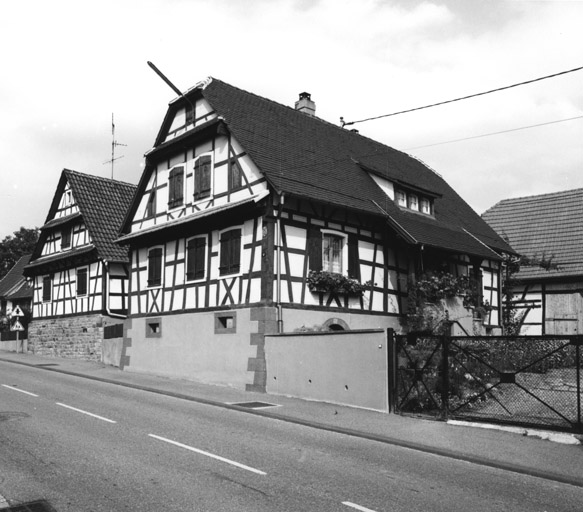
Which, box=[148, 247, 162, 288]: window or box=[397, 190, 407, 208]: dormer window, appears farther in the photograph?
box=[397, 190, 407, 208]: dormer window

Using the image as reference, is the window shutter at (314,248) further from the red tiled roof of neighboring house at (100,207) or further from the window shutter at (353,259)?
the red tiled roof of neighboring house at (100,207)

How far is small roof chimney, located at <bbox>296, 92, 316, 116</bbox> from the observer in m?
30.9

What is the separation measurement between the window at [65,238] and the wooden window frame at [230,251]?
52.4 ft

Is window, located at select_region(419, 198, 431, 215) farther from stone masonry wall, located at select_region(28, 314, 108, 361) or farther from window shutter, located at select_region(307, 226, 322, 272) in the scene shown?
stone masonry wall, located at select_region(28, 314, 108, 361)

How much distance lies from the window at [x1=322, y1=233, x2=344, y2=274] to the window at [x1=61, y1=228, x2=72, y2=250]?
18068 millimetres

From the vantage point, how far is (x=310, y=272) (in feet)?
67.3

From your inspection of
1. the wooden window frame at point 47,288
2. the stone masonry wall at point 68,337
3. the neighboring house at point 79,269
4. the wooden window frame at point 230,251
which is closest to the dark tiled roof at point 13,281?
the neighboring house at point 79,269

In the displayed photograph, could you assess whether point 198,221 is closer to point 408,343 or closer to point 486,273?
point 408,343

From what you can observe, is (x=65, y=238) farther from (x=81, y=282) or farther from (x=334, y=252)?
(x=334, y=252)

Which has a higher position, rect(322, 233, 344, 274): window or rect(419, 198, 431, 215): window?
rect(419, 198, 431, 215): window

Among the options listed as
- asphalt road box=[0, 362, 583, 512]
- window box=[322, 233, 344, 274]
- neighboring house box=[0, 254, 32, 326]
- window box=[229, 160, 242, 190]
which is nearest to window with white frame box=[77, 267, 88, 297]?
neighboring house box=[0, 254, 32, 326]

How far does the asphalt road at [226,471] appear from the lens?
7375mm

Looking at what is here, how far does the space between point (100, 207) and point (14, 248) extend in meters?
45.6

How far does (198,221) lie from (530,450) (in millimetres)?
13537
